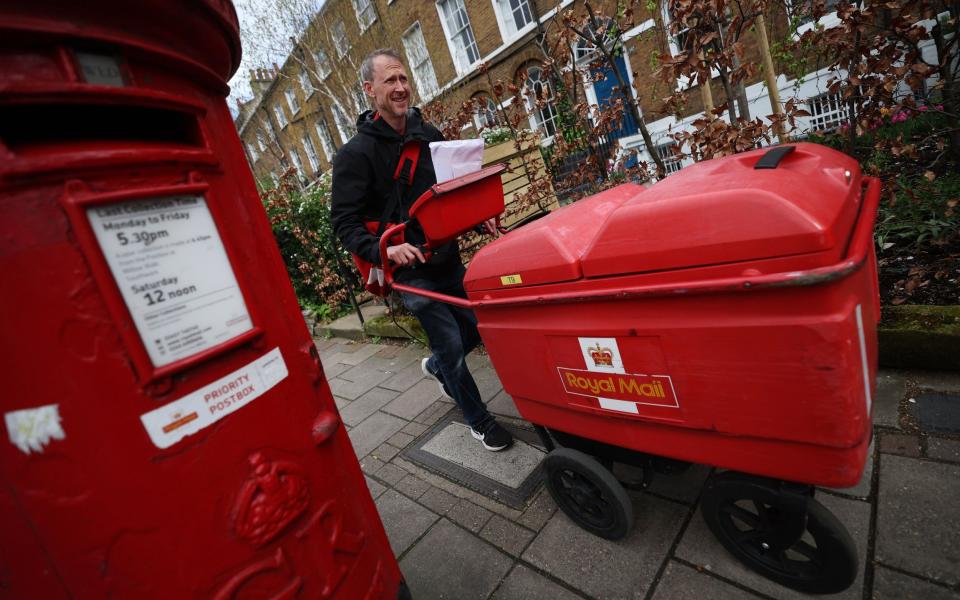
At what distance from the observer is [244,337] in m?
0.95

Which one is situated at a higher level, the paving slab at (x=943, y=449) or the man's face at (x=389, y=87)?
the man's face at (x=389, y=87)

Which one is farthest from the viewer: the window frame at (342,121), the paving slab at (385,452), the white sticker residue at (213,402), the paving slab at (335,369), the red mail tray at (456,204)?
the window frame at (342,121)

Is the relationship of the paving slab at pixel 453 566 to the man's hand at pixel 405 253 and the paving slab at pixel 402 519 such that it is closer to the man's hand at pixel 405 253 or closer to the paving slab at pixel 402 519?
the paving slab at pixel 402 519

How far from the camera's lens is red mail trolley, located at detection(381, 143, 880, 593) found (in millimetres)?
1003

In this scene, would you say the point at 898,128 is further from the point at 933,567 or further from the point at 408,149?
the point at 408,149

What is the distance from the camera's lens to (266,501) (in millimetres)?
963

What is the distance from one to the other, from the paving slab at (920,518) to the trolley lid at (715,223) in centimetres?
111

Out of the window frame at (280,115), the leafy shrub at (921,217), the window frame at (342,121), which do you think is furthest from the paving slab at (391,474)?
the window frame at (280,115)

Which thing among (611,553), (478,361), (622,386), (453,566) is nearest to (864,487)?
(611,553)

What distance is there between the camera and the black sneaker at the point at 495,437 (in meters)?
2.48

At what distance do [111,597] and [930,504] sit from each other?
237 cm

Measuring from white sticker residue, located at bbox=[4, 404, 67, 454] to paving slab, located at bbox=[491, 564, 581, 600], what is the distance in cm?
153

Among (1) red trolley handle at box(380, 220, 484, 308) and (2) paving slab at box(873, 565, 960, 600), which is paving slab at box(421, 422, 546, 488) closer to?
(1) red trolley handle at box(380, 220, 484, 308)

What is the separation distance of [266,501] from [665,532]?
4.92 feet
